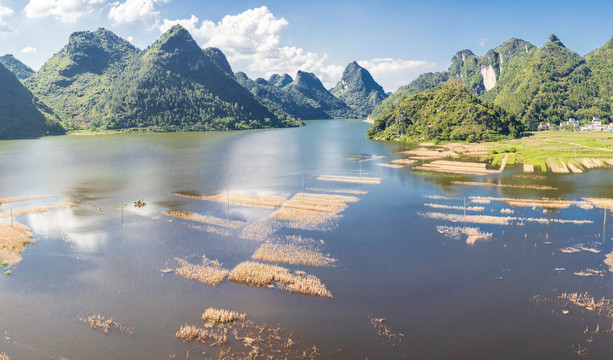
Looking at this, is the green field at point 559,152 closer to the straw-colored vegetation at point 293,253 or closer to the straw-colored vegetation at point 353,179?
the straw-colored vegetation at point 353,179

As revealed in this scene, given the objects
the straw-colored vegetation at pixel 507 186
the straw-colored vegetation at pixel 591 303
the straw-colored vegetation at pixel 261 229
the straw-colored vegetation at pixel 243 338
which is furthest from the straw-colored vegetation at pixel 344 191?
the straw-colored vegetation at pixel 243 338

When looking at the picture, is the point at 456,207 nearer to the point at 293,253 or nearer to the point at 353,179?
the point at 353,179

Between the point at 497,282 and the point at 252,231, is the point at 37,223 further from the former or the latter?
the point at 497,282

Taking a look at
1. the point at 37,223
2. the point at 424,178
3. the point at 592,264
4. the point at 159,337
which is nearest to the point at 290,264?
the point at 159,337

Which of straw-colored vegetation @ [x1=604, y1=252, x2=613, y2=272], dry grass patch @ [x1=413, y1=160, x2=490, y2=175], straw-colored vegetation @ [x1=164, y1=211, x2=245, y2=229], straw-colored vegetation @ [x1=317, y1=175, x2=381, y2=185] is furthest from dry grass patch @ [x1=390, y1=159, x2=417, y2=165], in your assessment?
straw-colored vegetation @ [x1=604, y1=252, x2=613, y2=272]


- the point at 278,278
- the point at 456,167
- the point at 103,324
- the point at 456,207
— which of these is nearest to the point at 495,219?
the point at 456,207

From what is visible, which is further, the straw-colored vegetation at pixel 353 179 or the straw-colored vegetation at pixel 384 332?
the straw-colored vegetation at pixel 353 179

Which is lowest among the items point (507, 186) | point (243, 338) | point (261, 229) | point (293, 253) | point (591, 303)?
point (243, 338)
